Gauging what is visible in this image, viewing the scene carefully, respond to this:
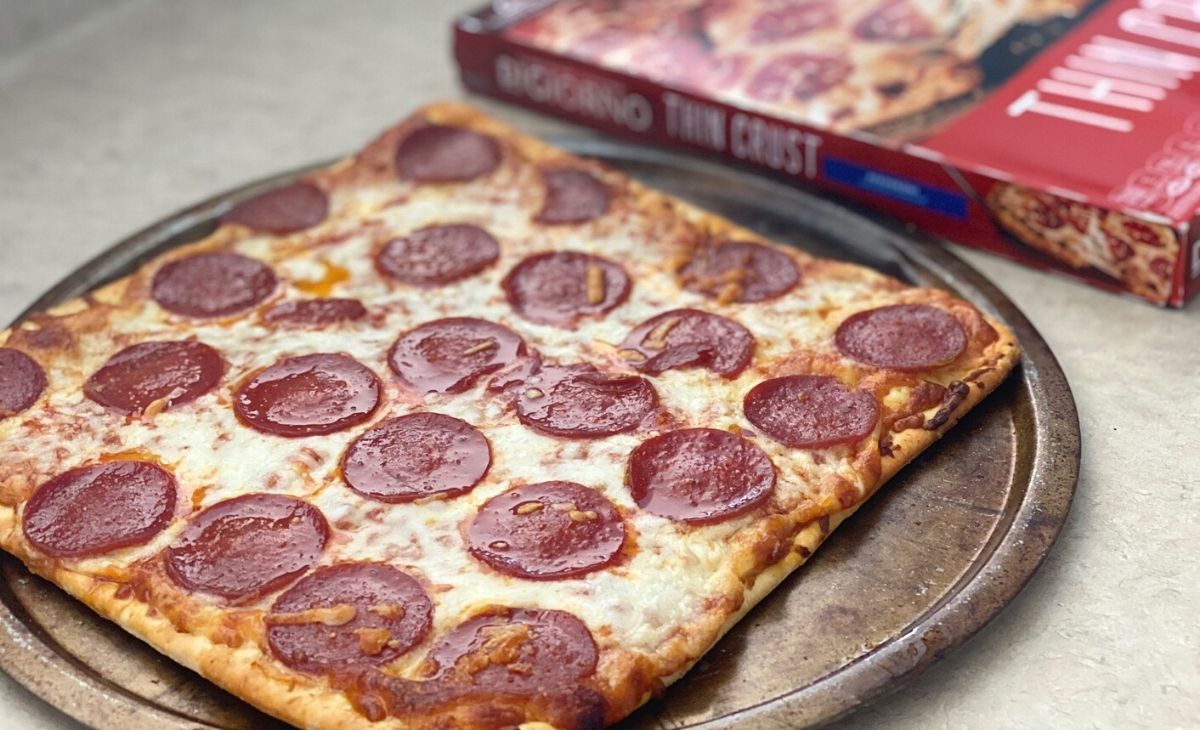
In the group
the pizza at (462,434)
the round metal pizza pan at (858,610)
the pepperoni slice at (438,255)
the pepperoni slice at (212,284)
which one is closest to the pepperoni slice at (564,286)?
the pizza at (462,434)

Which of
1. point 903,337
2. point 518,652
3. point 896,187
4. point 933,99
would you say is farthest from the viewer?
point 933,99

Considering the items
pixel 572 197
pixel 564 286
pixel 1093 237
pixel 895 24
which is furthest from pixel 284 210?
pixel 1093 237

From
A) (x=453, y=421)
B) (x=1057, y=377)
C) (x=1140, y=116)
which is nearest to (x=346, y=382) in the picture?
(x=453, y=421)

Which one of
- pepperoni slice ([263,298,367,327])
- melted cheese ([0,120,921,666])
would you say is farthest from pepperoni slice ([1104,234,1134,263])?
pepperoni slice ([263,298,367,327])

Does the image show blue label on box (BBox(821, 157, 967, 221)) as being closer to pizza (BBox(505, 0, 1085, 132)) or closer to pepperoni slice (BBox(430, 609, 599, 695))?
pizza (BBox(505, 0, 1085, 132))

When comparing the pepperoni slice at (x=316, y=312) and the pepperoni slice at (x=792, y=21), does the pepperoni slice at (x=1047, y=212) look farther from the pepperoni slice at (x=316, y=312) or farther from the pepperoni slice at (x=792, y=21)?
the pepperoni slice at (x=316, y=312)

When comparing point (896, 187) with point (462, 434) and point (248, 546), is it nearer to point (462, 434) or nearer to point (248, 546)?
point (462, 434)

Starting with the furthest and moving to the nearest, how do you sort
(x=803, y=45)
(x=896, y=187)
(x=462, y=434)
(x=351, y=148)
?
(x=351, y=148) → (x=803, y=45) → (x=896, y=187) → (x=462, y=434)
